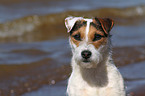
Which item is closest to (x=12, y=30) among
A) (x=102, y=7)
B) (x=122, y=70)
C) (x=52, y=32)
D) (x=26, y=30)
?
(x=26, y=30)

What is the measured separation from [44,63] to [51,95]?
332 cm

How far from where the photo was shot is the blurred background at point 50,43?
10.6 meters

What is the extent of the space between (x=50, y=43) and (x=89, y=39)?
950 centimetres

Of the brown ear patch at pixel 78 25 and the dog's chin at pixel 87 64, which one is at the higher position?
the brown ear patch at pixel 78 25

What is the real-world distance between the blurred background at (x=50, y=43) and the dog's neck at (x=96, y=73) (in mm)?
2726

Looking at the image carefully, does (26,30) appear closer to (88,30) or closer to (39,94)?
(39,94)

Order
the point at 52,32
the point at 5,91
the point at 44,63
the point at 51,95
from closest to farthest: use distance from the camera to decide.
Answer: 1. the point at 51,95
2. the point at 5,91
3. the point at 44,63
4. the point at 52,32

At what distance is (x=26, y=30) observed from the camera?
1920 centimetres

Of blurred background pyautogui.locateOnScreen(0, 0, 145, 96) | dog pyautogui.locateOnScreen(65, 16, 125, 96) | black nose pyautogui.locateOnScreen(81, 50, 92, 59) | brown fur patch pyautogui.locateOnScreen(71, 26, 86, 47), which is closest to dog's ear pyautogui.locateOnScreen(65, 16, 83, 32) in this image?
dog pyautogui.locateOnScreen(65, 16, 125, 96)

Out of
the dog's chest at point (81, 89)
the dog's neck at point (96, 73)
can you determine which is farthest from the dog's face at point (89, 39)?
the dog's chest at point (81, 89)

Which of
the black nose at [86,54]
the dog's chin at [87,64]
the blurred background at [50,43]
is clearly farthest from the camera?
the blurred background at [50,43]

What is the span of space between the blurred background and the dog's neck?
2.73 m

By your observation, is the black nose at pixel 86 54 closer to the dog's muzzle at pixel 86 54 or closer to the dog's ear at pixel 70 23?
the dog's muzzle at pixel 86 54

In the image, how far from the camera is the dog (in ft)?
20.1
